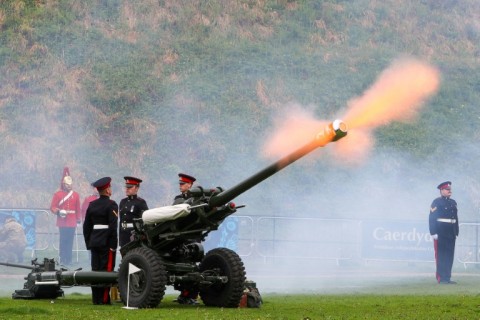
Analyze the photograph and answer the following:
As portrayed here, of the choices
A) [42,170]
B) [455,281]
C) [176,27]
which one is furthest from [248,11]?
[455,281]

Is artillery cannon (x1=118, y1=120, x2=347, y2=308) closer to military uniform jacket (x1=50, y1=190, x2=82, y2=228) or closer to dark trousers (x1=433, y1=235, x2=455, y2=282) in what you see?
dark trousers (x1=433, y1=235, x2=455, y2=282)

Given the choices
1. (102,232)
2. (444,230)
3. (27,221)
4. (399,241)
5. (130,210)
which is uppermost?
(27,221)

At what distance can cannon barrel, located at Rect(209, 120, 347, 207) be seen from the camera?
44.9 feet

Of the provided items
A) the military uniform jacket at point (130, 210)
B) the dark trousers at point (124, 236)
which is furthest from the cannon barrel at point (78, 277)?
the military uniform jacket at point (130, 210)

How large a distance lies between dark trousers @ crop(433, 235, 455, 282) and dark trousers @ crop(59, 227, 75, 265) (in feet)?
31.6

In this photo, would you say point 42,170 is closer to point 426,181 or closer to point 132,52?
point 132,52

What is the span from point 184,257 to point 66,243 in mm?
13696

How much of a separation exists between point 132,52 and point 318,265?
21.3m

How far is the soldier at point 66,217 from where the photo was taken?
1172 inches

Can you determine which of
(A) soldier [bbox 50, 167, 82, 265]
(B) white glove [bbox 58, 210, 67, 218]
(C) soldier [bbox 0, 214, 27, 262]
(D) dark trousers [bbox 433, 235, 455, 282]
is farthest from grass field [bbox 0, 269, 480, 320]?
(B) white glove [bbox 58, 210, 67, 218]

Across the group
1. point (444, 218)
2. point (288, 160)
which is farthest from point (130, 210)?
point (444, 218)

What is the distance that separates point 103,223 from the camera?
17.4 meters

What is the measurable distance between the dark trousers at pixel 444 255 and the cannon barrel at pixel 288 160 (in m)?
10.8

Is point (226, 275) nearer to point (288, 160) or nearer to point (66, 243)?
point (288, 160)
